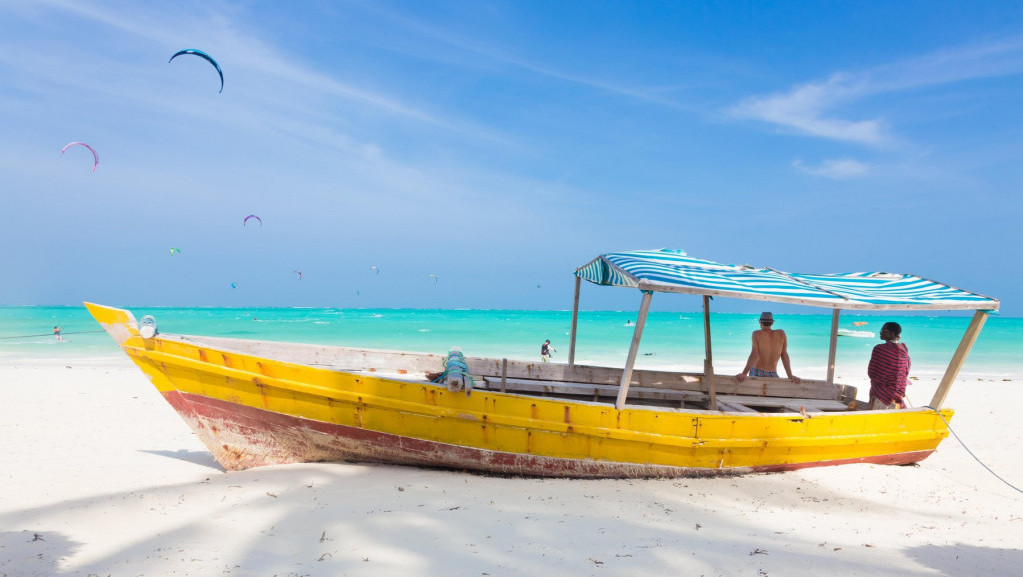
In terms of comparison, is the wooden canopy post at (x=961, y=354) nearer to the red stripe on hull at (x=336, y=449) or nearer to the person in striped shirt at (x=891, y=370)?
the person in striped shirt at (x=891, y=370)

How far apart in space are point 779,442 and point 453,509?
11.7 ft

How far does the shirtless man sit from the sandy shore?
1665 mm

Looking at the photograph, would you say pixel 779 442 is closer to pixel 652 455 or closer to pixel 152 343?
pixel 652 455

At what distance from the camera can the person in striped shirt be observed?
21.5 feet

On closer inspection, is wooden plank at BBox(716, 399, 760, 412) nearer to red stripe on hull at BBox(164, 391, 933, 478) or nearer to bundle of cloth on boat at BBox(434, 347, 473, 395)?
red stripe on hull at BBox(164, 391, 933, 478)

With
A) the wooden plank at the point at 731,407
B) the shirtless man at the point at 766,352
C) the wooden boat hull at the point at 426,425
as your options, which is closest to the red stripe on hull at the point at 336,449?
the wooden boat hull at the point at 426,425

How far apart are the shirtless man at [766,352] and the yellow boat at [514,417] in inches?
51.2

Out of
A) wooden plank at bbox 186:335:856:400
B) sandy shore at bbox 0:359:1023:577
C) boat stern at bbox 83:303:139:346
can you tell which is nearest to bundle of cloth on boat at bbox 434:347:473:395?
sandy shore at bbox 0:359:1023:577

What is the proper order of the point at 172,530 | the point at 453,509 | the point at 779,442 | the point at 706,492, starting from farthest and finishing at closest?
the point at 779,442 → the point at 706,492 → the point at 453,509 → the point at 172,530

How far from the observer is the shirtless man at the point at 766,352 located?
289 inches

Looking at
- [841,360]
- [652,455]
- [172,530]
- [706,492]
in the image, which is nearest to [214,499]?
[172,530]

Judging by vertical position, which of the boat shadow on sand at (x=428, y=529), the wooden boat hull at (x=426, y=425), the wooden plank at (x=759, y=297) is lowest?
the boat shadow on sand at (x=428, y=529)

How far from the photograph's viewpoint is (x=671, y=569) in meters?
3.61

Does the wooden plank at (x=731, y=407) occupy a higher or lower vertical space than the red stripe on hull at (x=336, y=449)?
higher
